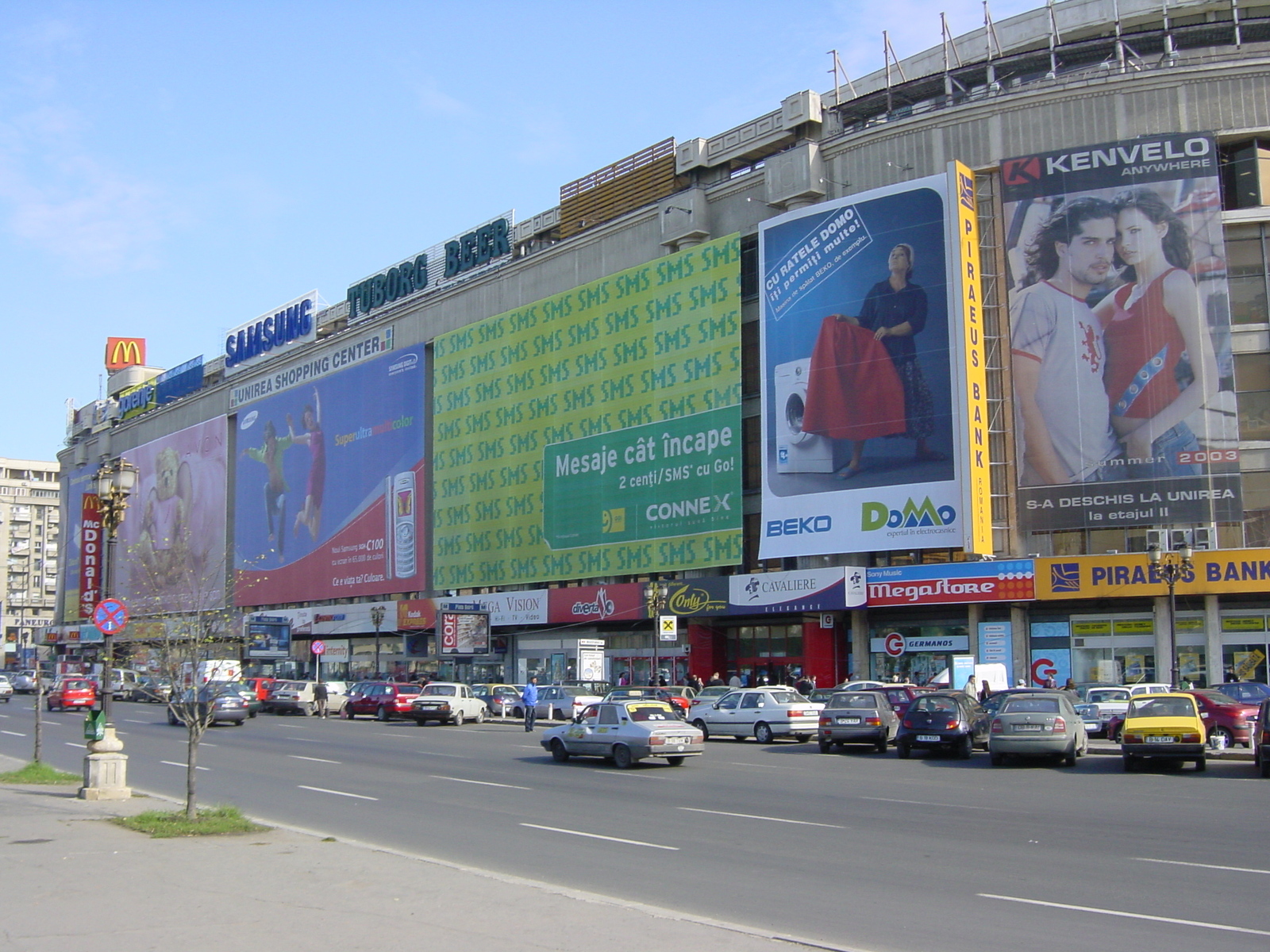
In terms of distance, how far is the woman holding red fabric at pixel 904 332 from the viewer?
4619 cm

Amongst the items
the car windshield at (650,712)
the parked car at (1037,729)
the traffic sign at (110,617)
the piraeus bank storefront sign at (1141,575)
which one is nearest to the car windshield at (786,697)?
the car windshield at (650,712)

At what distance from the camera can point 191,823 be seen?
14492 mm

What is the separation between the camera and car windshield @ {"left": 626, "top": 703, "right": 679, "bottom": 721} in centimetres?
2577

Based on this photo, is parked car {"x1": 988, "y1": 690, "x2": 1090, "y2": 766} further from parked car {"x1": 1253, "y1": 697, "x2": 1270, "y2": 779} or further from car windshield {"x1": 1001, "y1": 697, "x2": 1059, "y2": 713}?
parked car {"x1": 1253, "y1": 697, "x2": 1270, "y2": 779}

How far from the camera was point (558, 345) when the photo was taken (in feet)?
210

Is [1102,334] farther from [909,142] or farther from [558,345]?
[558,345]

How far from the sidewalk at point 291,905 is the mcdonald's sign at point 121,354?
123m

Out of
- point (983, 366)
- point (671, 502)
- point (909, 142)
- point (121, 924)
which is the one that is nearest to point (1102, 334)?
point (983, 366)

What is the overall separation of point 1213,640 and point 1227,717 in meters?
15.9

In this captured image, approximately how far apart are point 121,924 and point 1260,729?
19.7 metres

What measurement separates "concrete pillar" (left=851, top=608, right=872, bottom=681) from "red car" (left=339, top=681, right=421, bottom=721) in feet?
57.6

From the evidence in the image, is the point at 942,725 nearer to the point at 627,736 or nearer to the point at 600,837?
the point at 627,736

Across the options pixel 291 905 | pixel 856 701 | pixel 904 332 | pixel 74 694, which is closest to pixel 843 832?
pixel 291 905

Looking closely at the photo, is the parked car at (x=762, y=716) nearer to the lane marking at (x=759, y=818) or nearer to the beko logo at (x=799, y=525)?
the beko logo at (x=799, y=525)
